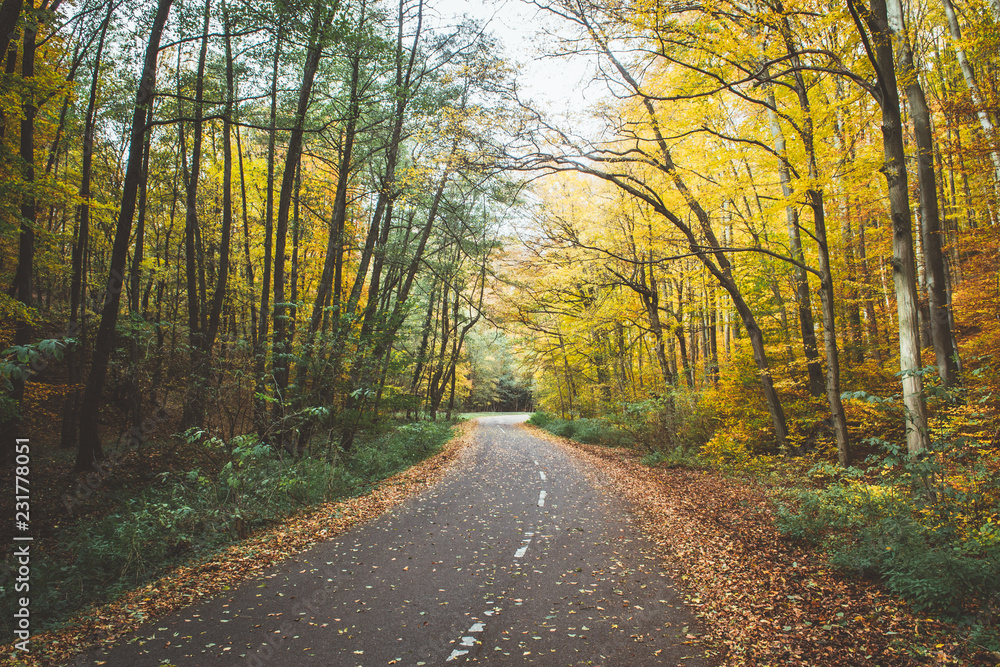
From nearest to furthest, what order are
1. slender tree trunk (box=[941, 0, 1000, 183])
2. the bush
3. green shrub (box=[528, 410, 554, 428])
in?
slender tree trunk (box=[941, 0, 1000, 183]) → the bush → green shrub (box=[528, 410, 554, 428])

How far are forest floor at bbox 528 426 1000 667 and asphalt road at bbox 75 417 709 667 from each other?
0.35 m

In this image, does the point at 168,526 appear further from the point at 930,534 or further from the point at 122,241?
the point at 930,534

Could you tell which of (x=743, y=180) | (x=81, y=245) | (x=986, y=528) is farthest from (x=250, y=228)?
(x=986, y=528)

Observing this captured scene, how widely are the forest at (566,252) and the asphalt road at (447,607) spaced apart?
175 cm

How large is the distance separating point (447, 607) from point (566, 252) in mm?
12547

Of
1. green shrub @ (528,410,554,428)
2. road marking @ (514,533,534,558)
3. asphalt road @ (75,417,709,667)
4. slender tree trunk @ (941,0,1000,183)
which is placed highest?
slender tree trunk @ (941,0,1000,183)

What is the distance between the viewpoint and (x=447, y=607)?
418 cm

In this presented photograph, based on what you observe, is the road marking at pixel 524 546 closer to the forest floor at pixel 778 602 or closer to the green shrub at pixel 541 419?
the forest floor at pixel 778 602

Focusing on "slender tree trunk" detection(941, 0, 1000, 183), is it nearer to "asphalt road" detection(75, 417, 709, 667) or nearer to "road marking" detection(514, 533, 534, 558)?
"asphalt road" detection(75, 417, 709, 667)

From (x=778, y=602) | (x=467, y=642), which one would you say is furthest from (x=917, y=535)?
(x=467, y=642)

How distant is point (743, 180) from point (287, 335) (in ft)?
38.7

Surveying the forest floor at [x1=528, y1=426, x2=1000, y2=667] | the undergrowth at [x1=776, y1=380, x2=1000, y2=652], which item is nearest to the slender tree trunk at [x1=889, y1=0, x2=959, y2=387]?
the undergrowth at [x1=776, y1=380, x2=1000, y2=652]

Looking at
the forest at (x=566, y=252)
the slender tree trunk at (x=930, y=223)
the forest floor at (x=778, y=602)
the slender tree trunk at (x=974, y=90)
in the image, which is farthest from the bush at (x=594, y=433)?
the slender tree trunk at (x=974, y=90)

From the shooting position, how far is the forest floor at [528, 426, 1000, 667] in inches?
131
